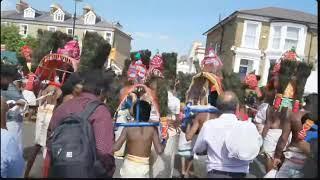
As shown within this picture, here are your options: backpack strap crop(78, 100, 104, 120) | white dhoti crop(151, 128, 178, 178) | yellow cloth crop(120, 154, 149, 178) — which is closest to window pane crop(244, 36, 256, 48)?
white dhoti crop(151, 128, 178, 178)

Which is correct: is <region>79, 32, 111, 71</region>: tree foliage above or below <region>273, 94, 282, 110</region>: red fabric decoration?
above

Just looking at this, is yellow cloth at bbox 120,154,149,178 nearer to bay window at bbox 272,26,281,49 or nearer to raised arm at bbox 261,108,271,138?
raised arm at bbox 261,108,271,138

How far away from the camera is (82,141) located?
388 cm

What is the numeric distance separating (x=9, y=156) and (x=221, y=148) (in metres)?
1.86

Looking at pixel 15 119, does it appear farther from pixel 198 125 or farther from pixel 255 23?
pixel 255 23

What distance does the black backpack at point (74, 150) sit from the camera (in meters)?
3.82

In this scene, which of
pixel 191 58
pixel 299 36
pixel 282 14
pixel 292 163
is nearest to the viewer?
pixel 292 163

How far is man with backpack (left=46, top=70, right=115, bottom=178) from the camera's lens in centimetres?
383

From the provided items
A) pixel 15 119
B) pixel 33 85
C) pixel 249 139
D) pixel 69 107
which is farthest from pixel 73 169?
pixel 33 85

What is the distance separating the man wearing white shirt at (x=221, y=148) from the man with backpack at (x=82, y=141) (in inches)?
38.5

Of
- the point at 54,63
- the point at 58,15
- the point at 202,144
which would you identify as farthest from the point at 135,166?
the point at 58,15

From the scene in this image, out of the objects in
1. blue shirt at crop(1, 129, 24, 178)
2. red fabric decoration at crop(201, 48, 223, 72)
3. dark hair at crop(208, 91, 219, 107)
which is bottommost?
blue shirt at crop(1, 129, 24, 178)

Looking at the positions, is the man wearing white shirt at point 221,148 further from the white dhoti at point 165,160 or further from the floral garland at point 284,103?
the floral garland at point 284,103

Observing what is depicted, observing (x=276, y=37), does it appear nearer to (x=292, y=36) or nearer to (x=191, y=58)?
(x=292, y=36)
